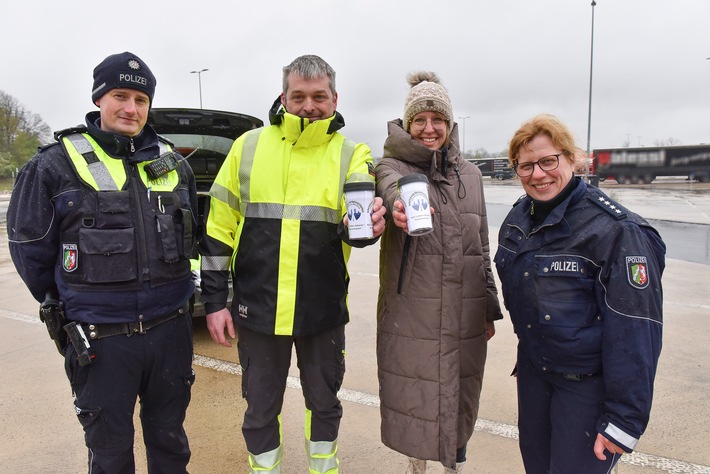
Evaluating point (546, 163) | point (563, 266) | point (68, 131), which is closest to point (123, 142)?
point (68, 131)

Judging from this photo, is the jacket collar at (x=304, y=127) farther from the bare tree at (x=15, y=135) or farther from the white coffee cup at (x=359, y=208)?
the bare tree at (x=15, y=135)

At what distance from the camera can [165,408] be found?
226cm

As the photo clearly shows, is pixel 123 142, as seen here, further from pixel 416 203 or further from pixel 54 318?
pixel 416 203

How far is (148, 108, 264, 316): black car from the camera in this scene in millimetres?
4484

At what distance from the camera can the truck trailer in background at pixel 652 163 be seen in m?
33.8

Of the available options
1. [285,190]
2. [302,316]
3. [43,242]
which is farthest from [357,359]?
[43,242]

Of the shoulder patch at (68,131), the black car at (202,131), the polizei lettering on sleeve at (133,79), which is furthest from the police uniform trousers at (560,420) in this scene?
the black car at (202,131)

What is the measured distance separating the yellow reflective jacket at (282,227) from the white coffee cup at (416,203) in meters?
0.30

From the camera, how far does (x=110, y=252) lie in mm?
2012

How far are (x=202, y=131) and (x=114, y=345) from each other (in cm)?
319

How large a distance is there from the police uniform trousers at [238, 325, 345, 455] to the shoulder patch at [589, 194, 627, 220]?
1267 millimetres

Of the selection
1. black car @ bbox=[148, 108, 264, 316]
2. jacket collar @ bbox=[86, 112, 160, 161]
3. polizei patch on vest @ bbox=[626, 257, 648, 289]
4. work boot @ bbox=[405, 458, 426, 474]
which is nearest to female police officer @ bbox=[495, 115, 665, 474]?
polizei patch on vest @ bbox=[626, 257, 648, 289]

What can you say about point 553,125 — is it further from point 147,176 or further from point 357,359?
point 357,359

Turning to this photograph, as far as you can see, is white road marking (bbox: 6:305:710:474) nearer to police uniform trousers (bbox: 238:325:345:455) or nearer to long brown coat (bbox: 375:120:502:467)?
long brown coat (bbox: 375:120:502:467)
